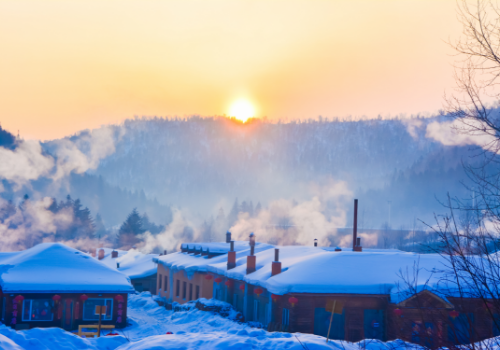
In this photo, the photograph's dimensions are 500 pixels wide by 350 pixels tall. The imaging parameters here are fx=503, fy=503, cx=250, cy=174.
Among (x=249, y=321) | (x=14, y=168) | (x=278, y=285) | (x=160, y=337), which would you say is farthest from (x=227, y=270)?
(x=14, y=168)

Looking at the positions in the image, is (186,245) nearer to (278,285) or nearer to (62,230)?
(278,285)

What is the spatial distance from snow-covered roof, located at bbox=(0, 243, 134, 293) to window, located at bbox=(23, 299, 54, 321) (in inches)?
29.5

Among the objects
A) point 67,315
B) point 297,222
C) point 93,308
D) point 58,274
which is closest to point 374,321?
point 93,308

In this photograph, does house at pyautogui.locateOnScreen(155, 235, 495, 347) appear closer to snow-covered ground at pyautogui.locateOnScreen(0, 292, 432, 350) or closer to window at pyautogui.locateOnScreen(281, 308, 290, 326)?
window at pyautogui.locateOnScreen(281, 308, 290, 326)

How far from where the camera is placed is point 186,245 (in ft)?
141

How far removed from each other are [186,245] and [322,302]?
73.7 ft

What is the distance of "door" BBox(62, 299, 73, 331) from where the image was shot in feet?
87.0

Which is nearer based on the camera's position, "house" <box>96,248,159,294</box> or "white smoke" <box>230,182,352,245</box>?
"house" <box>96,248,159,294</box>

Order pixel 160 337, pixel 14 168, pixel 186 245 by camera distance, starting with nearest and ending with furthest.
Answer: pixel 160 337
pixel 186 245
pixel 14 168

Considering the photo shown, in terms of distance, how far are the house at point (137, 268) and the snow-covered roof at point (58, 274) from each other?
1395 cm

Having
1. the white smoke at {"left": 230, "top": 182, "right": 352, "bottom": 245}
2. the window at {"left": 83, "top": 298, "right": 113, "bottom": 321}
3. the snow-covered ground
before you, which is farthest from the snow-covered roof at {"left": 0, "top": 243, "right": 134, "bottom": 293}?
the white smoke at {"left": 230, "top": 182, "right": 352, "bottom": 245}

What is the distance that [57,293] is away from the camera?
86.5ft

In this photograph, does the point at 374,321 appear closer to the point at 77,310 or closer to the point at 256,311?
the point at 256,311

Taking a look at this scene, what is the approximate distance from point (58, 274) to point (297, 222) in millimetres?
131437
